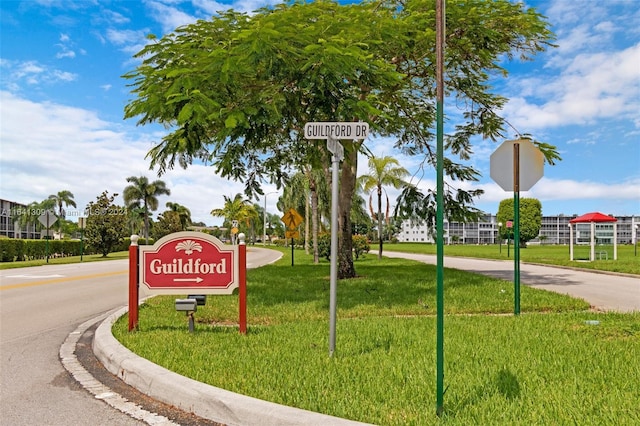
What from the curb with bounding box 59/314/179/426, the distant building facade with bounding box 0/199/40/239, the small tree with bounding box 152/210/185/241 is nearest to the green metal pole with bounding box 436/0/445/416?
the curb with bounding box 59/314/179/426

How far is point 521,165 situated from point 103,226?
41.3 metres

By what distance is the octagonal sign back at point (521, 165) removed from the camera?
31.6ft

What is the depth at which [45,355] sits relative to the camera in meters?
7.18

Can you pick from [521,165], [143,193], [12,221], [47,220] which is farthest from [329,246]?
[12,221]

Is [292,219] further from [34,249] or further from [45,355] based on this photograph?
[34,249]

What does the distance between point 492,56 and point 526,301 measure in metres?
7.27

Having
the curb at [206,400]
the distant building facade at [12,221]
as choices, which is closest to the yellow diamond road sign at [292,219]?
the curb at [206,400]

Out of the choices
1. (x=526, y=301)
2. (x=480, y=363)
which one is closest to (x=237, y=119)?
(x=480, y=363)

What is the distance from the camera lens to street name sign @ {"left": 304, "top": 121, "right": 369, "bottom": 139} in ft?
20.0

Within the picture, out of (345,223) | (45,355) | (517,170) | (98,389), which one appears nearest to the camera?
(98,389)

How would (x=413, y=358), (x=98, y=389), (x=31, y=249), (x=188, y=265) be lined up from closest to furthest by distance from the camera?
1. (x=98, y=389)
2. (x=413, y=358)
3. (x=188, y=265)
4. (x=31, y=249)

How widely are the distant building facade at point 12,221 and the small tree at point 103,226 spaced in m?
47.8

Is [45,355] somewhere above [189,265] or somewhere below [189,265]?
below

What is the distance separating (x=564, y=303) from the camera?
11.0 metres
